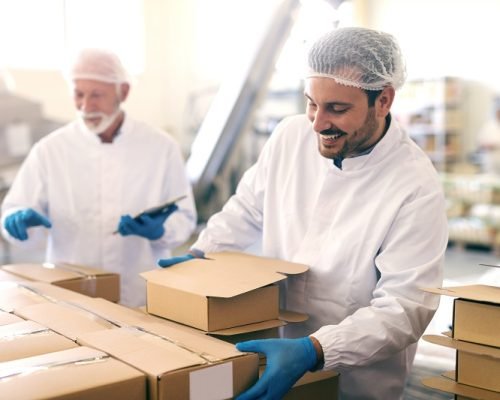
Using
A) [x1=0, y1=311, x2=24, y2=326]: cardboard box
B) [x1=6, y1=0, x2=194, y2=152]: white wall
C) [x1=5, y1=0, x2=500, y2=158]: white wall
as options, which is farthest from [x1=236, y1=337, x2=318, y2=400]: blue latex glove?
[x1=6, y1=0, x2=194, y2=152]: white wall

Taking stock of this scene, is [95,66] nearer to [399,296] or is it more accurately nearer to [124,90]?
[124,90]

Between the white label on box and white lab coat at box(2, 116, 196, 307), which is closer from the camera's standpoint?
the white label on box

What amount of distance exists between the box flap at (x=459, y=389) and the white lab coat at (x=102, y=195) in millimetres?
1448

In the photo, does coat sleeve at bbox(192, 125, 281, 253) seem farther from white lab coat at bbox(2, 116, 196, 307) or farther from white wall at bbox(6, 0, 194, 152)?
white wall at bbox(6, 0, 194, 152)

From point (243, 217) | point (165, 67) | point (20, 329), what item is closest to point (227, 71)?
point (165, 67)

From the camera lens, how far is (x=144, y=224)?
93.6 inches

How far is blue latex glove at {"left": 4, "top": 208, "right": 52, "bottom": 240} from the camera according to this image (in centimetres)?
241

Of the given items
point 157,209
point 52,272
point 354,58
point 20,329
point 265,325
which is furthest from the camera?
point 157,209

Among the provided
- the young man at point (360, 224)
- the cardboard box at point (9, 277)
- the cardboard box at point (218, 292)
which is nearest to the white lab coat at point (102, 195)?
the cardboard box at point (9, 277)

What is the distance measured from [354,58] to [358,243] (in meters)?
0.48

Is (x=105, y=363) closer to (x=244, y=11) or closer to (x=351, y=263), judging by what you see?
(x=351, y=263)

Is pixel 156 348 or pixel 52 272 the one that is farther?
pixel 52 272

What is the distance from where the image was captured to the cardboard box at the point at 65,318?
1405 mm

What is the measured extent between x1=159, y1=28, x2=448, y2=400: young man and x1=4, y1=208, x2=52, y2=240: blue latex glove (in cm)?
80
